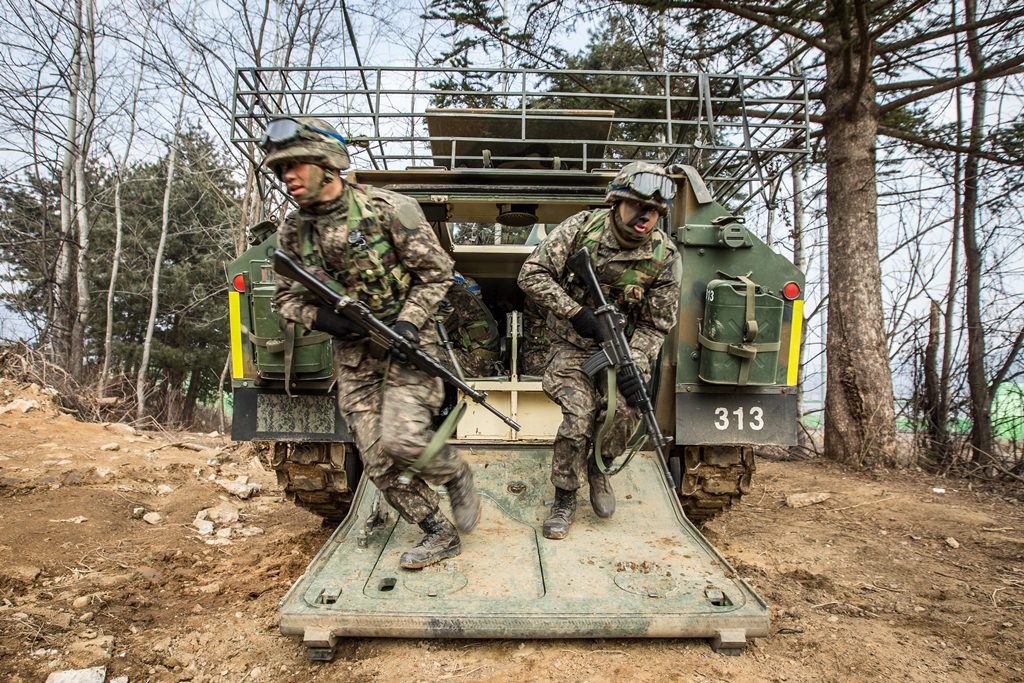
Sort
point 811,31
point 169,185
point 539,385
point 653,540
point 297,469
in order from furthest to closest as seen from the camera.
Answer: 1. point 169,185
2. point 811,31
3. point 539,385
4. point 297,469
5. point 653,540

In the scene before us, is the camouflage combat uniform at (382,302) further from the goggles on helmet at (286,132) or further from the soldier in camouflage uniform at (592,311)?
the soldier in camouflage uniform at (592,311)

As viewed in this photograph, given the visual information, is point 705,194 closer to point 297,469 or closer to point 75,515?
point 297,469

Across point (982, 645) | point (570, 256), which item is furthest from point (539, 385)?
point (982, 645)

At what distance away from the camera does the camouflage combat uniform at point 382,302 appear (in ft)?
9.69

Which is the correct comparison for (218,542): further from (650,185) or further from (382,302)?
(650,185)

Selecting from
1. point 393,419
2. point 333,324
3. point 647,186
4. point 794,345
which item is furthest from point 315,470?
point 794,345

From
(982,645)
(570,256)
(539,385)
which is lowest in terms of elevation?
(982,645)

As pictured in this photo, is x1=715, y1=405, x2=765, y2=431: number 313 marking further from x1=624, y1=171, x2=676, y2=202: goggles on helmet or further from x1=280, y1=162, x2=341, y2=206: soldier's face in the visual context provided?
x1=280, y1=162, x2=341, y2=206: soldier's face

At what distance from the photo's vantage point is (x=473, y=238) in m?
10.1

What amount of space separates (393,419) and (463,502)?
1.84 feet

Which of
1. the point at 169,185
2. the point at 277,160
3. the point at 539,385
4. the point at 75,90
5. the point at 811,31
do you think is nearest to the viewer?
the point at 277,160

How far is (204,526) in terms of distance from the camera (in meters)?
4.28

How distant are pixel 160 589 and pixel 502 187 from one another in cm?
293

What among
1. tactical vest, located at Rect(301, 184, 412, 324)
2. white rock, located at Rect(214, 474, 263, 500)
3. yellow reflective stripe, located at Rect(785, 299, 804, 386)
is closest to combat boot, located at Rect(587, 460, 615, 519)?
yellow reflective stripe, located at Rect(785, 299, 804, 386)
